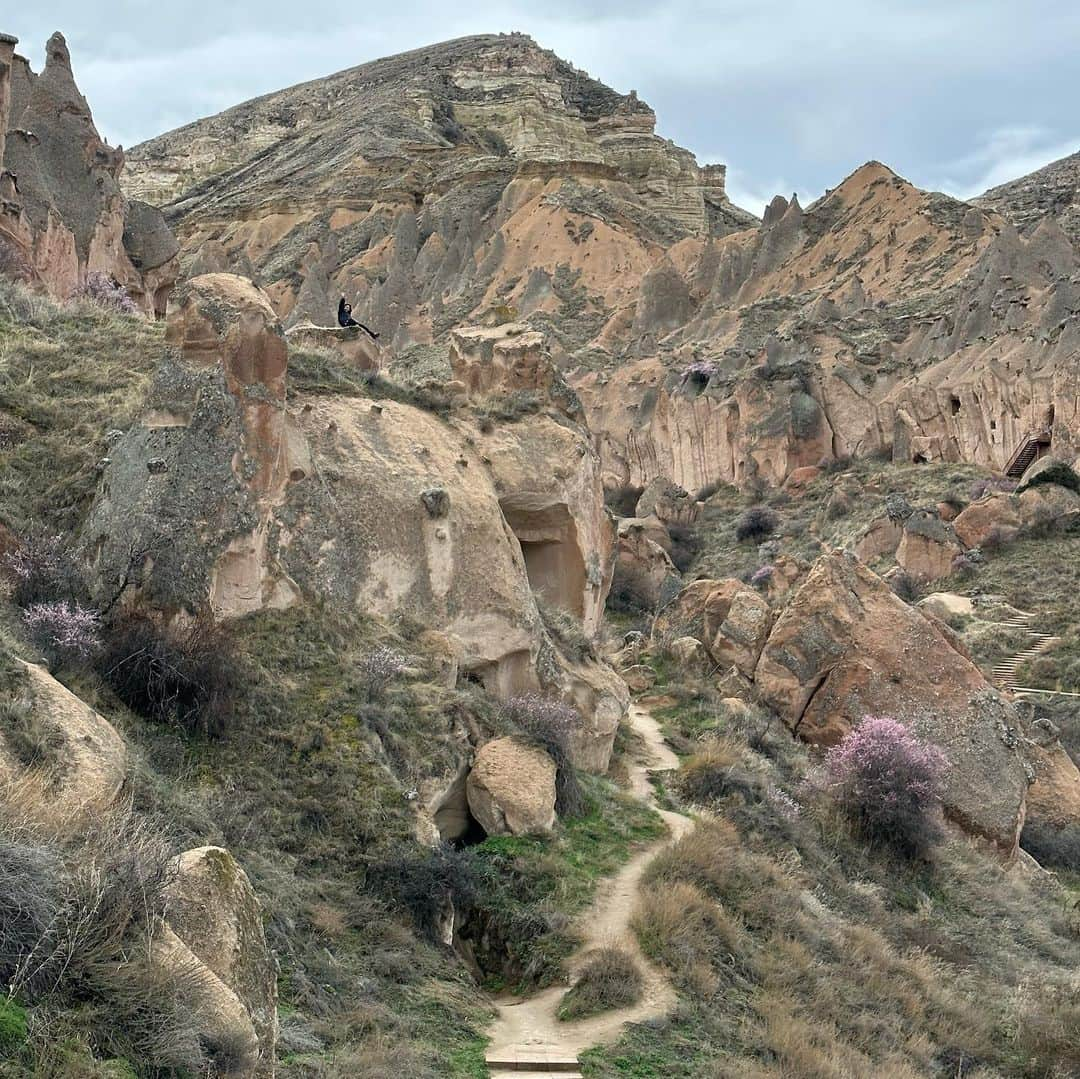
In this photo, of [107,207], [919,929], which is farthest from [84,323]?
[919,929]

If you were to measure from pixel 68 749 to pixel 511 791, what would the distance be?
488 cm

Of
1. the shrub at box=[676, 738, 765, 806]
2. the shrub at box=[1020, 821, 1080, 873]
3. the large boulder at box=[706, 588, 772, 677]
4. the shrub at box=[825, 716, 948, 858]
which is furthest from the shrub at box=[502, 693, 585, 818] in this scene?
the shrub at box=[1020, 821, 1080, 873]

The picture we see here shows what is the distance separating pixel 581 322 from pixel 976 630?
3982cm

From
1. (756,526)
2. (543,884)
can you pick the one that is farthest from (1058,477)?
(543,884)

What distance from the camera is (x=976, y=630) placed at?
31469 mm

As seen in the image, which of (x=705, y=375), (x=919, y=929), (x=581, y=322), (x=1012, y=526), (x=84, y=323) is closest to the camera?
(x=919, y=929)

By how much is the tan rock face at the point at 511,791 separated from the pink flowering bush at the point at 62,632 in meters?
3.56

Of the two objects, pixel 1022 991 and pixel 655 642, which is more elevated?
pixel 655 642

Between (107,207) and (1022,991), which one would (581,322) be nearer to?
(107,207)

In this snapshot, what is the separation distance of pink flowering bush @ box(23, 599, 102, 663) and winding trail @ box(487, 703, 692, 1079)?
4.34m

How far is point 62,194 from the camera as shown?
26500 mm

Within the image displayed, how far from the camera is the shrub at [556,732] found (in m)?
12.8

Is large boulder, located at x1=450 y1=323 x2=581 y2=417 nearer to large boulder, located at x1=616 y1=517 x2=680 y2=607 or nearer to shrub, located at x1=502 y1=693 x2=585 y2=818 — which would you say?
shrub, located at x1=502 y1=693 x2=585 y2=818

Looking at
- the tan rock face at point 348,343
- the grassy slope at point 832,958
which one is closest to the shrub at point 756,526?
the tan rock face at point 348,343
